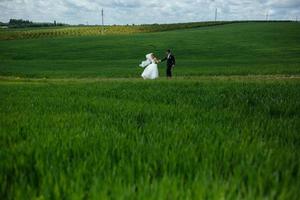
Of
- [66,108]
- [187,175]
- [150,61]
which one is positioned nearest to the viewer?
[187,175]

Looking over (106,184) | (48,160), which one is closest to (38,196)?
(106,184)

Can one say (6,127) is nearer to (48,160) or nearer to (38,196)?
(48,160)

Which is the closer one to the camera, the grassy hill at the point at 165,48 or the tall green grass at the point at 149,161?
the tall green grass at the point at 149,161

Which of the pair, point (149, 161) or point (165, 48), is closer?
point (149, 161)

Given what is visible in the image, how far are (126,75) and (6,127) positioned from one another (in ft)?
106

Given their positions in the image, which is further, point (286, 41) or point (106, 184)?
point (286, 41)

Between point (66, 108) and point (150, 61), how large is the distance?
21.6 metres

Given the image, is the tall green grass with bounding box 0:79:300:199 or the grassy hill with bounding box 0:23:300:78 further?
the grassy hill with bounding box 0:23:300:78

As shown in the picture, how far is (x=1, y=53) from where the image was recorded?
73.9m

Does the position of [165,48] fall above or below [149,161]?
above

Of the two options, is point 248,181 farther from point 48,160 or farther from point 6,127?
point 6,127

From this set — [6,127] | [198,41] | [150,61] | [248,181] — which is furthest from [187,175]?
[198,41]

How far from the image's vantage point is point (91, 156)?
3.35m

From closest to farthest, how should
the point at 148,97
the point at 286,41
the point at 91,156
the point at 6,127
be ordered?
the point at 91,156 → the point at 6,127 → the point at 148,97 → the point at 286,41
